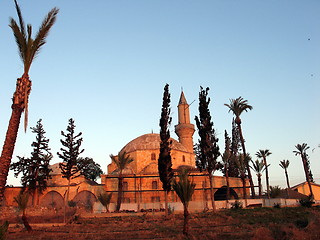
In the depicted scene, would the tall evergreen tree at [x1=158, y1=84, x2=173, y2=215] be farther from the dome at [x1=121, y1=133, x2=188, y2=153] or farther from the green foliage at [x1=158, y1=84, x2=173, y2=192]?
the dome at [x1=121, y1=133, x2=188, y2=153]

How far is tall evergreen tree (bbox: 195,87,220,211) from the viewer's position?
2767 centimetres

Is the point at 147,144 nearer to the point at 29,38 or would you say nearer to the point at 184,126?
the point at 184,126

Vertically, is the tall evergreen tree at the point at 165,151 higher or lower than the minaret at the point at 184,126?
lower

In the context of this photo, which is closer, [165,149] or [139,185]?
[165,149]

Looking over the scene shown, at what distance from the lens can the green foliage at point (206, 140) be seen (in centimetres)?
2767

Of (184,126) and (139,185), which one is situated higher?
(184,126)

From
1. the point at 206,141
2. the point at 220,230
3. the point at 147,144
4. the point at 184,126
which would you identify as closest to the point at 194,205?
the point at 206,141

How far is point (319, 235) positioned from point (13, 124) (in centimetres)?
1372

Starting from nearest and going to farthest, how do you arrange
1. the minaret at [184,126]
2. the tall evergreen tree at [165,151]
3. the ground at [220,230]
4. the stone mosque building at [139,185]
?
1. the ground at [220,230]
2. the tall evergreen tree at [165,151]
3. the stone mosque building at [139,185]
4. the minaret at [184,126]

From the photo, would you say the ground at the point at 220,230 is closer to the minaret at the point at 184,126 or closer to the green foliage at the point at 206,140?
the green foliage at the point at 206,140

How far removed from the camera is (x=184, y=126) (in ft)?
149

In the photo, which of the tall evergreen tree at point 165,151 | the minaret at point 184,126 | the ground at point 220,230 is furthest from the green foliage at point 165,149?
the minaret at point 184,126

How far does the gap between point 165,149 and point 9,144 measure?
1824cm

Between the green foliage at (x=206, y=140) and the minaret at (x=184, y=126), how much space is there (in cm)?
1633
